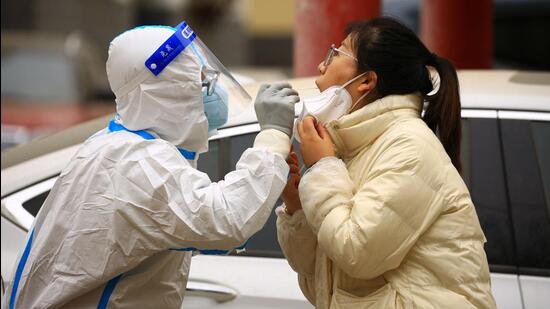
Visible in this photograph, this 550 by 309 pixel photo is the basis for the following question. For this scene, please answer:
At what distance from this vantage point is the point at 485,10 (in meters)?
8.26

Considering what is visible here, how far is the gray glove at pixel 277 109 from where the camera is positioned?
294 cm

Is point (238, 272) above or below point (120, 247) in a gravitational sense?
below

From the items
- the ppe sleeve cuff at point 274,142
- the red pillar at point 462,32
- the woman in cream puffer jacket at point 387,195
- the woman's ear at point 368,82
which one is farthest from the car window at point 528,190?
the red pillar at point 462,32

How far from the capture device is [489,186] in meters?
3.85

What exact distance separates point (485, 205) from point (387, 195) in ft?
4.03

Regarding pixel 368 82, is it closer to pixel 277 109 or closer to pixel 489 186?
pixel 277 109

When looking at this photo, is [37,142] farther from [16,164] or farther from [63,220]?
[63,220]

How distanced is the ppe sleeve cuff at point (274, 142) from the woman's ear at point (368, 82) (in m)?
0.24

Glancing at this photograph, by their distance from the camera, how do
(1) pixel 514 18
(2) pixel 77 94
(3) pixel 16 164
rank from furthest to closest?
(2) pixel 77 94, (1) pixel 514 18, (3) pixel 16 164

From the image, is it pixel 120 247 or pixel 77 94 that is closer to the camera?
pixel 120 247

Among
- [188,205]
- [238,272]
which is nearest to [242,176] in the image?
[188,205]

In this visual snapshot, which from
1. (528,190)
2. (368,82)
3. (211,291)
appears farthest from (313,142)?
(528,190)

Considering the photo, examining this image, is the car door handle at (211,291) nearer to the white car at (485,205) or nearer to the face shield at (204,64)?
the white car at (485,205)

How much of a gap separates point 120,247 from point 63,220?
0.61 feet
